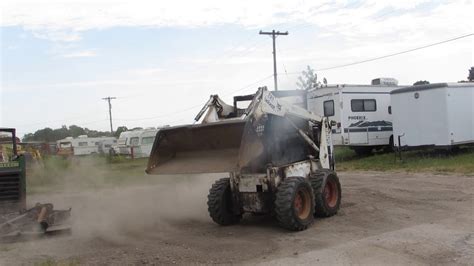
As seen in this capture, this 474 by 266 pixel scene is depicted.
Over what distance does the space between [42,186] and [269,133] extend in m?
9.94

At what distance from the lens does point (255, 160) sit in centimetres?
928

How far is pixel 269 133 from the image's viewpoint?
958cm

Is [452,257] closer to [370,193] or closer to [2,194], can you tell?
[370,193]

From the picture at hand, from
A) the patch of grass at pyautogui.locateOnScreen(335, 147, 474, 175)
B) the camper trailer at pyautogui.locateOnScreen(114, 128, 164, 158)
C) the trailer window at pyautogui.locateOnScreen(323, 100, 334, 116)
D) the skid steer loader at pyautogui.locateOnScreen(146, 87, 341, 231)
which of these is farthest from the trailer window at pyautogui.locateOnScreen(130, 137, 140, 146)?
the skid steer loader at pyautogui.locateOnScreen(146, 87, 341, 231)

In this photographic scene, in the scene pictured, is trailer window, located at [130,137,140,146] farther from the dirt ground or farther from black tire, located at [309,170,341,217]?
black tire, located at [309,170,341,217]

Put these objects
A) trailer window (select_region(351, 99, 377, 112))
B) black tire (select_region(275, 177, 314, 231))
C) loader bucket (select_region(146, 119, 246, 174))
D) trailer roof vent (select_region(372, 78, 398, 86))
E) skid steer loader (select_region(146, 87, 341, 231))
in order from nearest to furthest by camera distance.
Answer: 1. black tire (select_region(275, 177, 314, 231))
2. skid steer loader (select_region(146, 87, 341, 231))
3. loader bucket (select_region(146, 119, 246, 174))
4. trailer window (select_region(351, 99, 377, 112))
5. trailer roof vent (select_region(372, 78, 398, 86))

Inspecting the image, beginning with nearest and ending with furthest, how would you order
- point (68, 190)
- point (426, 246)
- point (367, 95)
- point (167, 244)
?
point (426, 246) → point (167, 244) → point (68, 190) → point (367, 95)

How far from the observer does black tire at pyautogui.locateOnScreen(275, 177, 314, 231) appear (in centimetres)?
871

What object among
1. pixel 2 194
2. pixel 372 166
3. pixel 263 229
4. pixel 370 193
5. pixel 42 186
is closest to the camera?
pixel 263 229

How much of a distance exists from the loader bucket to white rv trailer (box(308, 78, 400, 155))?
13.2m

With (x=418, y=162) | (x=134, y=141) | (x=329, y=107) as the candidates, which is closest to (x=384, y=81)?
(x=329, y=107)

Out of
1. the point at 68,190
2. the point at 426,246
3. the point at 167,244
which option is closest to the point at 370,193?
the point at 426,246

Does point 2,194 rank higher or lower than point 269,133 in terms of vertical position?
lower

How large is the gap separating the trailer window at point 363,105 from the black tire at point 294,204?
1379cm
